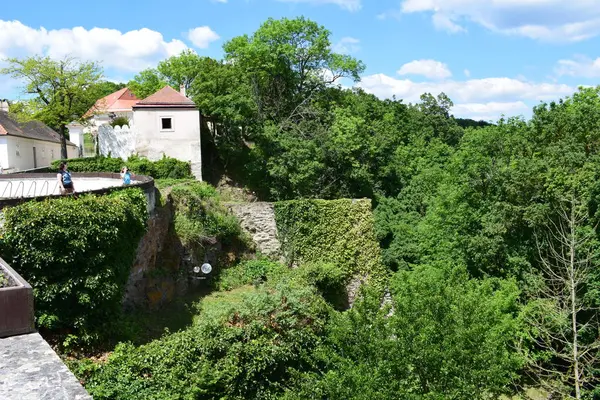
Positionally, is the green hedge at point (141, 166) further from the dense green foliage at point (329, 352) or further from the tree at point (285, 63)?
the dense green foliage at point (329, 352)

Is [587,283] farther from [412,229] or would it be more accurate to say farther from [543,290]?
[412,229]

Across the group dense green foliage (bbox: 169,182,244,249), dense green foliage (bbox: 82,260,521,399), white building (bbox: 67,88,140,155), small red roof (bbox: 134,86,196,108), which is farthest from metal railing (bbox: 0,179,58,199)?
white building (bbox: 67,88,140,155)

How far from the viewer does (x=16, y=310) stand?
21.1 ft

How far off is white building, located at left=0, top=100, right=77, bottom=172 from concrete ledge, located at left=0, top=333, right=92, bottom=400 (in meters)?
27.2

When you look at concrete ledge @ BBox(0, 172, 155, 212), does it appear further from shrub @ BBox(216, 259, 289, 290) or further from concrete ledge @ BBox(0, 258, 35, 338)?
concrete ledge @ BBox(0, 258, 35, 338)

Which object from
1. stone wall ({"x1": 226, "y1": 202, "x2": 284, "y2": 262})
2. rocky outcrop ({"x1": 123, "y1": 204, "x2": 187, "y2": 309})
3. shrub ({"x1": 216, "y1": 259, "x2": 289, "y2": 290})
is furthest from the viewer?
stone wall ({"x1": 226, "y1": 202, "x2": 284, "y2": 262})

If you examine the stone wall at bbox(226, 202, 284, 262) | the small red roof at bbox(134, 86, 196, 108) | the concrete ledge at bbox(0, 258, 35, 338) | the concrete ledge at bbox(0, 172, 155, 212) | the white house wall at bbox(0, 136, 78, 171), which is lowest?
the stone wall at bbox(226, 202, 284, 262)

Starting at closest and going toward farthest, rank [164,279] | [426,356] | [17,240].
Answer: [426,356], [17,240], [164,279]

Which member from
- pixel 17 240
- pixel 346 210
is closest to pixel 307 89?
pixel 346 210

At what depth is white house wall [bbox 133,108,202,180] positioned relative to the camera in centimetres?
2786

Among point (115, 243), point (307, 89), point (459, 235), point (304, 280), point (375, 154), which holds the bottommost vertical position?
point (304, 280)

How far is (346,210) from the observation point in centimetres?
2339

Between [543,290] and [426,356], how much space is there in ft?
30.1

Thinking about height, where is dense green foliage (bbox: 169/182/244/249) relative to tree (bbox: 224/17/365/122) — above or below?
below
